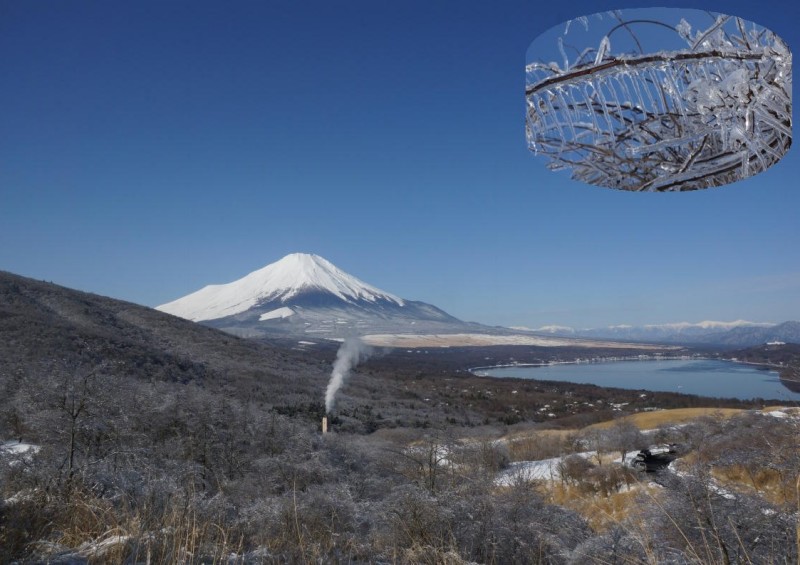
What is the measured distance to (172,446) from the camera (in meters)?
12.0

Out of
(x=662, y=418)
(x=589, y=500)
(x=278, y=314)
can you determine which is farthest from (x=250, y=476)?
(x=278, y=314)

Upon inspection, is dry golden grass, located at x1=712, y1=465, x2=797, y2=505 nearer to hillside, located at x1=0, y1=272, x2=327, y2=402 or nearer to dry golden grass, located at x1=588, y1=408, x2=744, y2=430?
dry golden grass, located at x1=588, y1=408, x2=744, y2=430

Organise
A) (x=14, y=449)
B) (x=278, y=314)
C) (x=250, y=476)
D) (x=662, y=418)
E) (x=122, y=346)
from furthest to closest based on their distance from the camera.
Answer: (x=278, y=314) → (x=122, y=346) → (x=662, y=418) → (x=250, y=476) → (x=14, y=449)

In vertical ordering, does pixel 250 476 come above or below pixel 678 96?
below

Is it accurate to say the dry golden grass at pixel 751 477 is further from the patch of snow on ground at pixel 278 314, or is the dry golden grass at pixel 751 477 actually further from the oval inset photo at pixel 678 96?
the patch of snow on ground at pixel 278 314

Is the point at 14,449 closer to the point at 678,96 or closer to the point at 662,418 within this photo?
the point at 678,96

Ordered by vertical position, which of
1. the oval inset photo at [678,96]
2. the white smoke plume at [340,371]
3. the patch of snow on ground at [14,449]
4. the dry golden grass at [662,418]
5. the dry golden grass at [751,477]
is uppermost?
the oval inset photo at [678,96]

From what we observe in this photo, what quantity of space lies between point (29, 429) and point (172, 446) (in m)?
3.04

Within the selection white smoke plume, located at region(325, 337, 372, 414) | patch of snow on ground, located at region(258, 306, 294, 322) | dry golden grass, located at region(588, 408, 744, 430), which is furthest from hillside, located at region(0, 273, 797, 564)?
patch of snow on ground, located at region(258, 306, 294, 322)

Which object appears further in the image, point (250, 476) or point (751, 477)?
point (751, 477)

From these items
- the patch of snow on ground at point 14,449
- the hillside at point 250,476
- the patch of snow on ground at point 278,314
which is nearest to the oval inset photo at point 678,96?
the hillside at point 250,476

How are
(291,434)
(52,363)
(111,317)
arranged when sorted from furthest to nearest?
1. (111,317)
2. (52,363)
3. (291,434)

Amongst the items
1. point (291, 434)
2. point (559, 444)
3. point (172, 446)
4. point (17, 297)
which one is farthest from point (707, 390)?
point (17, 297)

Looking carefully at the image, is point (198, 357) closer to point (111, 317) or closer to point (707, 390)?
point (111, 317)
